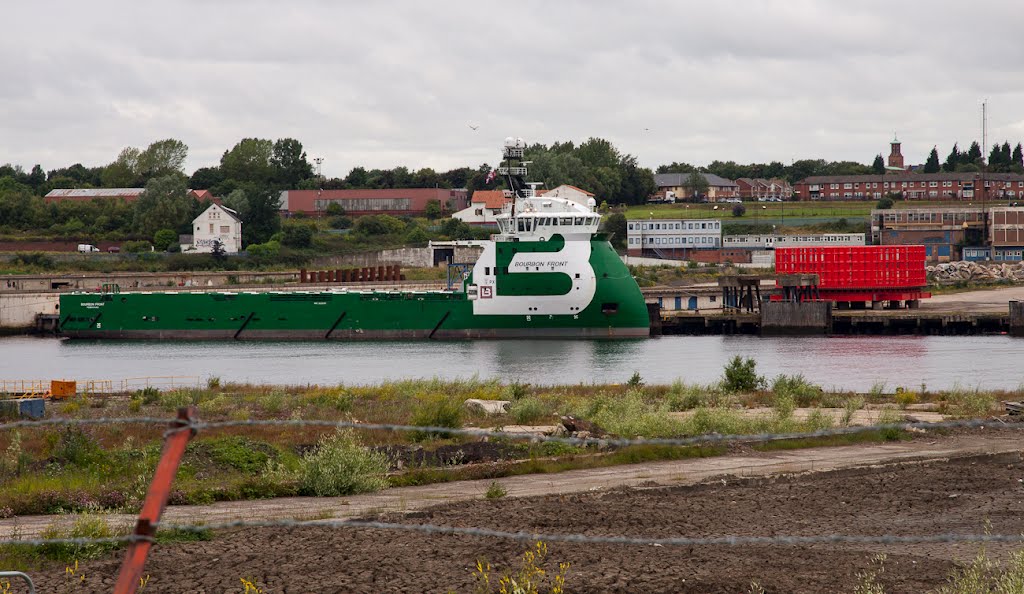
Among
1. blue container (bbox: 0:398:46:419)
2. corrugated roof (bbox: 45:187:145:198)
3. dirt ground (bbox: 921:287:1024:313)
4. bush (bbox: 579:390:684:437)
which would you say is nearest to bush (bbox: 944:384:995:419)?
bush (bbox: 579:390:684:437)

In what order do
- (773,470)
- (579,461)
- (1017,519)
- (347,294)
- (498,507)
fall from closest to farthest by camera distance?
1. (1017,519)
2. (498,507)
3. (773,470)
4. (579,461)
5. (347,294)

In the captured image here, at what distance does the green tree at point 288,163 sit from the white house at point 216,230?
33.9 m

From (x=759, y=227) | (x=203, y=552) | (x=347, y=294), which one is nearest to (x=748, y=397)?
(x=203, y=552)

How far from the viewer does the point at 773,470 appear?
14805 millimetres

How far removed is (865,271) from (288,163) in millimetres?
77088

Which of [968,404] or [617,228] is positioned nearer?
[968,404]

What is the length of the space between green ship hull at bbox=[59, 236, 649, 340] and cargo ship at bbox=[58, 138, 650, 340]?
0.05 meters

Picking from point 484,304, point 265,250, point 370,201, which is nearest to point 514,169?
point 484,304

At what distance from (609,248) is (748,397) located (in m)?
24.6

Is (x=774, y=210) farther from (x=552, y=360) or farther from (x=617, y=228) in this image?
(x=552, y=360)

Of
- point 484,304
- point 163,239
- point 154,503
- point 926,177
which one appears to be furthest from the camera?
point 926,177

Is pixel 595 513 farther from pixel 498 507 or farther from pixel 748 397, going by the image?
pixel 748 397

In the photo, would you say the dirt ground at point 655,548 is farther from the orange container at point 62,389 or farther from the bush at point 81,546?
the orange container at point 62,389

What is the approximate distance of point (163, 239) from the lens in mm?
85375
